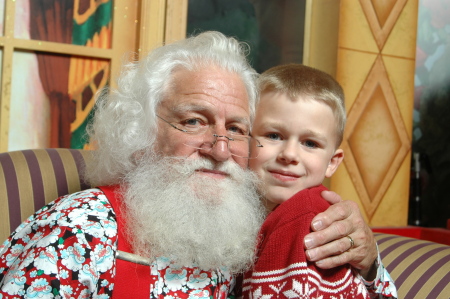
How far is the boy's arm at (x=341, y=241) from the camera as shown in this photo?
5.24 feet

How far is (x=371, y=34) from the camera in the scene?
12.5 ft

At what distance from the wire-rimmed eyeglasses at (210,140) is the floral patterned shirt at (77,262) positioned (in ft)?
1.10

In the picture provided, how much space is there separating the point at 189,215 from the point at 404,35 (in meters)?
2.89

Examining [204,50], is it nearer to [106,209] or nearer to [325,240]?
[106,209]

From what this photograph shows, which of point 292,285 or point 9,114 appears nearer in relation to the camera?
point 292,285

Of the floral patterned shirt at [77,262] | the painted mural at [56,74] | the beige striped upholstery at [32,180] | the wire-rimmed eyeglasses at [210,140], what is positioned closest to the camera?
→ the floral patterned shirt at [77,262]

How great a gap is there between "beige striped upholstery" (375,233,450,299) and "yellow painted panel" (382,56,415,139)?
177cm

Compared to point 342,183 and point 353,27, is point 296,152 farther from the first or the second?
point 353,27

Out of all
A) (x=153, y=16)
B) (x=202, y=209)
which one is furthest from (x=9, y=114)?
(x=202, y=209)

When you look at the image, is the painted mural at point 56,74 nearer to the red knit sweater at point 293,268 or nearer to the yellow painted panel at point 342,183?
the yellow painted panel at point 342,183

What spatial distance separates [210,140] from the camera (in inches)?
69.2

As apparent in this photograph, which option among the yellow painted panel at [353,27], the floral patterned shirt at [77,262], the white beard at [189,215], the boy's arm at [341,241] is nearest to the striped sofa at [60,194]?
the boy's arm at [341,241]

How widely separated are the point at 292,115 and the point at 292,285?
25.9 inches

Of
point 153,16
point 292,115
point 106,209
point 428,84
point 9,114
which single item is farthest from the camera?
point 428,84
